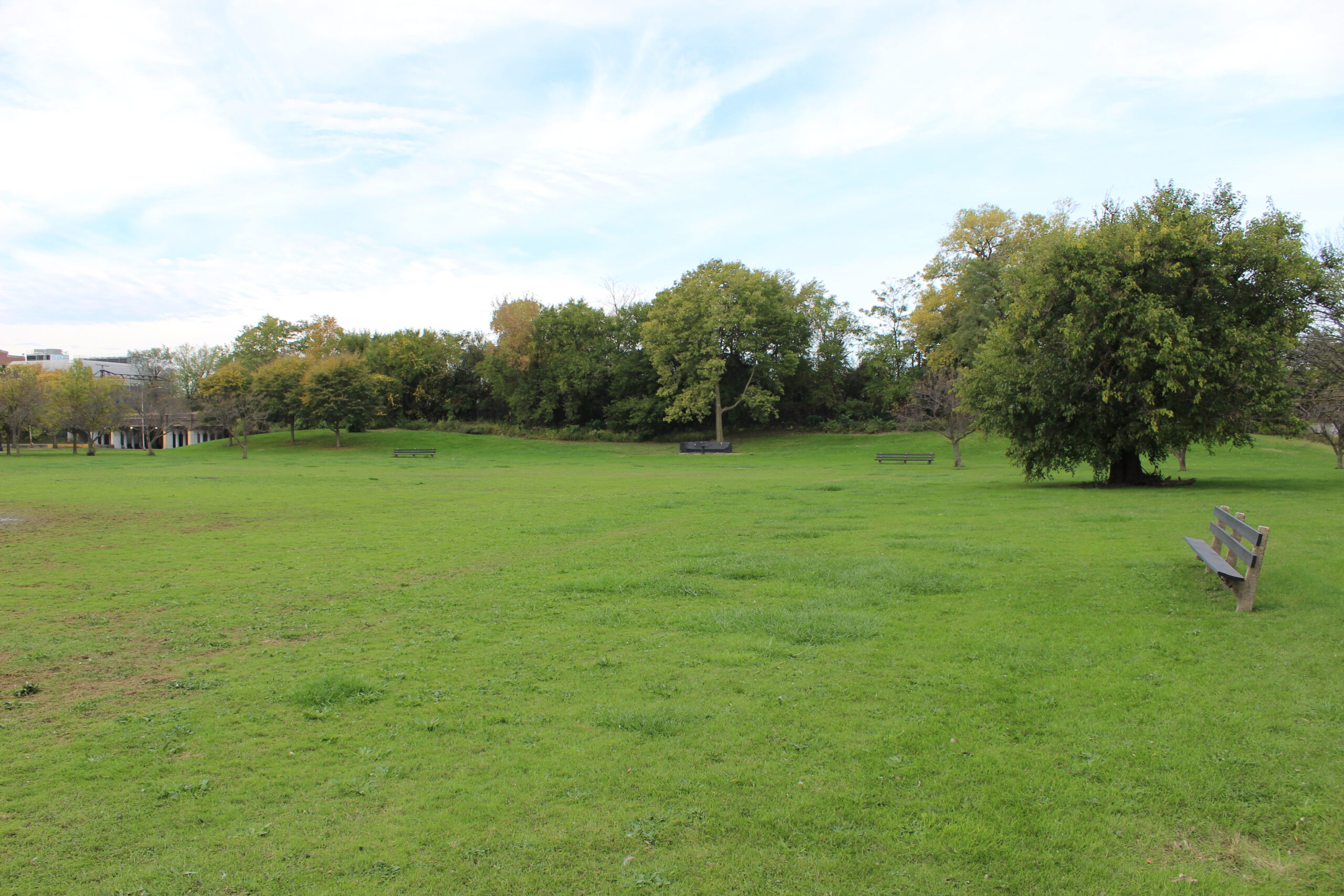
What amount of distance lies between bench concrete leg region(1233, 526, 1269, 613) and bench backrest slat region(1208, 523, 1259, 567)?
0.11ft

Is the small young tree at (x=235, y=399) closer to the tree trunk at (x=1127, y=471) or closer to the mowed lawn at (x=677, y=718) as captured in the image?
the mowed lawn at (x=677, y=718)

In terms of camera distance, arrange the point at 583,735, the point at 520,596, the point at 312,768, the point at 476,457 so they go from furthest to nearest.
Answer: the point at 476,457 → the point at 520,596 → the point at 583,735 → the point at 312,768

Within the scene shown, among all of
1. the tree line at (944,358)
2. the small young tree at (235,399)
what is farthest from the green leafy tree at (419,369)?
the small young tree at (235,399)

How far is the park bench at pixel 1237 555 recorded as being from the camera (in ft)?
28.0

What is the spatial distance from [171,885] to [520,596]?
21.9ft

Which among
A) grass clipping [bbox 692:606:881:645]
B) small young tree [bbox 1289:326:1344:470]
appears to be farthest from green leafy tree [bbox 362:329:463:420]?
grass clipping [bbox 692:606:881:645]

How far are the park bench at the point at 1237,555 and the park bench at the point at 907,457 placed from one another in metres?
32.6

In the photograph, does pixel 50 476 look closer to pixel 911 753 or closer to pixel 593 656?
pixel 593 656

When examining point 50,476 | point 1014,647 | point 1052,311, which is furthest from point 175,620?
point 50,476

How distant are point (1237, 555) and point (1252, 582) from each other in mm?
401

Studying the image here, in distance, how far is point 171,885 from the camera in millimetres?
4051

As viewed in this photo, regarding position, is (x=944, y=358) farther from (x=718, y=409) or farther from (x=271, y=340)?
(x=271, y=340)

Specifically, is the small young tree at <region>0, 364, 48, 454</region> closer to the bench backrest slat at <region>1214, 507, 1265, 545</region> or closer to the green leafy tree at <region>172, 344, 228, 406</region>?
the green leafy tree at <region>172, 344, 228, 406</region>

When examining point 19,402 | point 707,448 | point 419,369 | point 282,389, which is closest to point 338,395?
point 282,389
